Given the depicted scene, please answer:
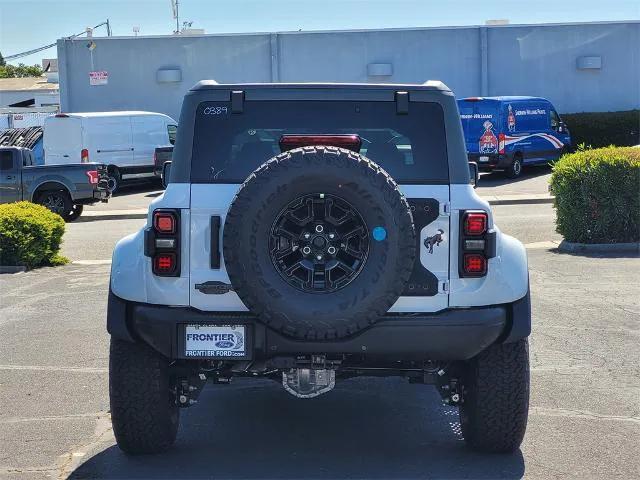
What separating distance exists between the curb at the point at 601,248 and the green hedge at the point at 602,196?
145 millimetres

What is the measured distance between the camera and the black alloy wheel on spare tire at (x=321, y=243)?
482 centimetres

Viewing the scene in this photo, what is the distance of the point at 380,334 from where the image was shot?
200 inches

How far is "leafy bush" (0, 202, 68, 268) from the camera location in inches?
520

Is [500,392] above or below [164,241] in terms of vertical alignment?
below

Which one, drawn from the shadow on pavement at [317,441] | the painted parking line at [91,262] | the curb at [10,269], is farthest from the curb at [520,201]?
the shadow on pavement at [317,441]

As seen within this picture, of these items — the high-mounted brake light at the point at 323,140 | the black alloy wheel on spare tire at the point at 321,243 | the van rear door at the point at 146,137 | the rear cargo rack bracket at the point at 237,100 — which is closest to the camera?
the black alloy wheel on spare tire at the point at 321,243

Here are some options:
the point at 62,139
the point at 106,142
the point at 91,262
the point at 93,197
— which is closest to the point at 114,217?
the point at 93,197

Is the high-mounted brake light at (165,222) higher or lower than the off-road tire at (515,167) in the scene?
higher

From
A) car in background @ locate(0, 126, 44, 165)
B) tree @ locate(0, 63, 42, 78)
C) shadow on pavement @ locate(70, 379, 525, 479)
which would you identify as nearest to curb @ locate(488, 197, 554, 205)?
car in background @ locate(0, 126, 44, 165)

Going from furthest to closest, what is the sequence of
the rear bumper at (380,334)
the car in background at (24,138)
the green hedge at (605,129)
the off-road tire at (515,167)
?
the green hedge at (605,129) < the car in background at (24,138) < the off-road tire at (515,167) < the rear bumper at (380,334)

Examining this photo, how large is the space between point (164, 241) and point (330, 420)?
6.27 ft

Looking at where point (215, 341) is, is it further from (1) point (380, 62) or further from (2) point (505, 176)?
(1) point (380, 62)

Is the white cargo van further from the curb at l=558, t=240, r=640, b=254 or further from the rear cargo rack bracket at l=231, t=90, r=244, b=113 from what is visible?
the rear cargo rack bracket at l=231, t=90, r=244, b=113

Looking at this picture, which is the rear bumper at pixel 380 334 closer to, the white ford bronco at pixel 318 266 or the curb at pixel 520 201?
the white ford bronco at pixel 318 266
